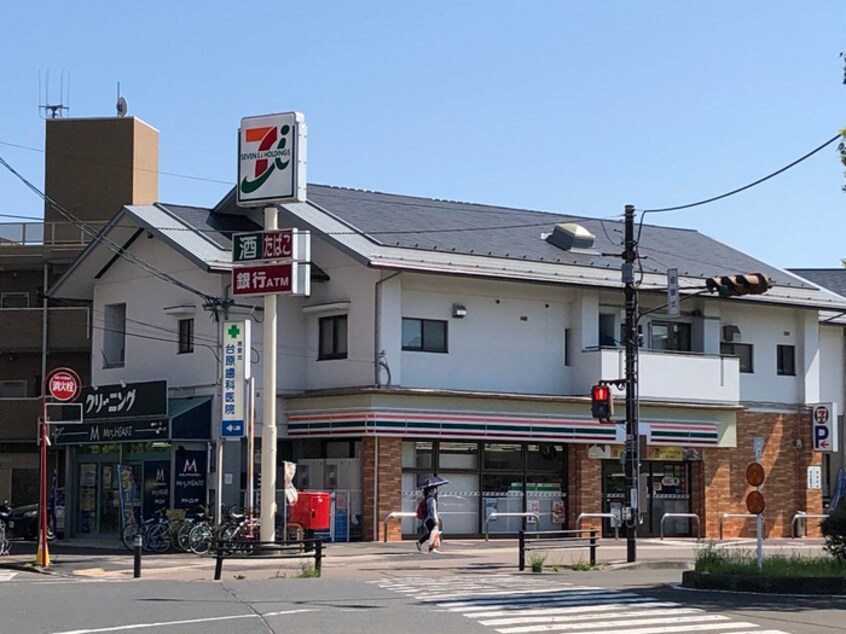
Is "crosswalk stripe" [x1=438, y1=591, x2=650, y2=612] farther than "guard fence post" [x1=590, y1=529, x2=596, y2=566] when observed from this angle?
No

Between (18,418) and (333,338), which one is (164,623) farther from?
(18,418)

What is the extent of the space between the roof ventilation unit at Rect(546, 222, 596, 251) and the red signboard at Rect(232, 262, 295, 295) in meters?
12.3

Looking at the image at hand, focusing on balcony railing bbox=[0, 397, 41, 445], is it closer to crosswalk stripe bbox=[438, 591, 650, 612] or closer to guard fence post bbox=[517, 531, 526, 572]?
guard fence post bbox=[517, 531, 526, 572]

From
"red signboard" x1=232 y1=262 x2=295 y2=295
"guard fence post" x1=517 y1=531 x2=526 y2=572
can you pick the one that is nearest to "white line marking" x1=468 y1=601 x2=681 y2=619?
"guard fence post" x1=517 y1=531 x2=526 y2=572

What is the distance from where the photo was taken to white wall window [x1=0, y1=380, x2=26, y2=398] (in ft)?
147

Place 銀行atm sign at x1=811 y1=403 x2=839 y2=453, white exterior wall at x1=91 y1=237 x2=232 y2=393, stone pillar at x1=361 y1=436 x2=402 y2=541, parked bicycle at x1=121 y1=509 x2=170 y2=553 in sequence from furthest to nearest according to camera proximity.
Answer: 1. 銀行atm sign at x1=811 y1=403 x2=839 y2=453
2. white exterior wall at x1=91 y1=237 x2=232 y2=393
3. stone pillar at x1=361 y1=436 x2=402 y2=541
4. parked bicycle at x1=121 y1=509 x2=170 y2=553

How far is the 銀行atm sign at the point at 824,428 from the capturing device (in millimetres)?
38906

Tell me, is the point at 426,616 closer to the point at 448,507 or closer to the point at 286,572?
the point at 286,572

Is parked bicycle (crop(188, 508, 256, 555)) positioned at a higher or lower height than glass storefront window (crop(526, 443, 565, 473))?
lower

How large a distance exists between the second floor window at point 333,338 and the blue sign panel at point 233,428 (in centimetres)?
474

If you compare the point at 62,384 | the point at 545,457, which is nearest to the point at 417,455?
the point at 545,457

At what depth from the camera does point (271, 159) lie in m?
28.3

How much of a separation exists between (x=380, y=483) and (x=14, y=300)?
18.4 m

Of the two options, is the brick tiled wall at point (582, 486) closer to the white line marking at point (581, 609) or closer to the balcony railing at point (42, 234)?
the white line marking at point (581, 609)
